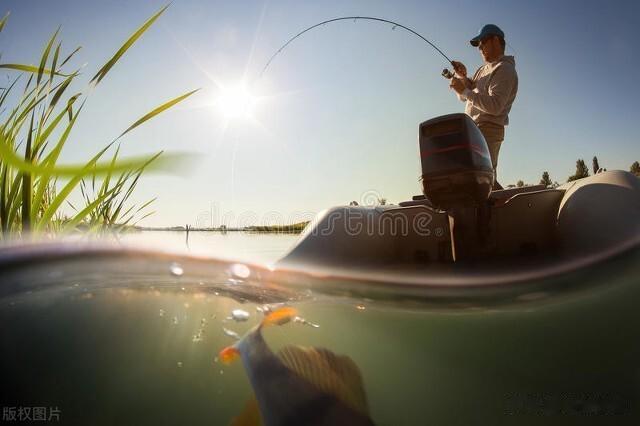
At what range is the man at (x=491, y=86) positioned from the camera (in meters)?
3.02

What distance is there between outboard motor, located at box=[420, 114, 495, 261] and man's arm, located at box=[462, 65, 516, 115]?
1.02 m

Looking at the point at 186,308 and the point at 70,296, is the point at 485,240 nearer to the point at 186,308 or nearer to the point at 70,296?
the point at 186,308

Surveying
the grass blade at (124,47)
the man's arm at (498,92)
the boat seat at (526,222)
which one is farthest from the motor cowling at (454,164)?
the grass blade at (124,47)

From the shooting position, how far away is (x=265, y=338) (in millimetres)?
1237

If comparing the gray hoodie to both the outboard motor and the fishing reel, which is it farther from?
the outboard motor

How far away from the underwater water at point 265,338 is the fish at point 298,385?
0.08ft

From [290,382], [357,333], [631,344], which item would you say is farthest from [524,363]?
[290,382]

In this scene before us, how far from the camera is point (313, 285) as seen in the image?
1.84m

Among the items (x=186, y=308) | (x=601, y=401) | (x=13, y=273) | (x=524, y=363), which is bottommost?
(x=601, y=401)

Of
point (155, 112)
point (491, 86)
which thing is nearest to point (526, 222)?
point (491, 86)

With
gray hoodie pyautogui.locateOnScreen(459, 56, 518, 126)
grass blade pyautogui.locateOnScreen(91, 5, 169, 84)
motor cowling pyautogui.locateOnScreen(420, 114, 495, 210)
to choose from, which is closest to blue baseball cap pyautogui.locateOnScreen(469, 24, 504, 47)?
gray hoodie pyautogui.locateOnScreen(459, 56, 518, 126)

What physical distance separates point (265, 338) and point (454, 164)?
5.03 feet

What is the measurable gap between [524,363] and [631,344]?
503 millimetres

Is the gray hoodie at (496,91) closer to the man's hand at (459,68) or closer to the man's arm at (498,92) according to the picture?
the man's arm at (498,92)
